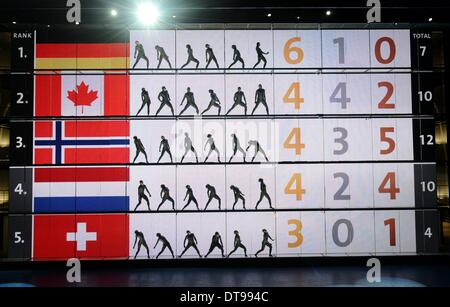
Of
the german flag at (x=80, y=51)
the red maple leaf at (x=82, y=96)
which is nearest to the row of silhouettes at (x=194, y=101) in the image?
the german flag at (x=80, y=51)

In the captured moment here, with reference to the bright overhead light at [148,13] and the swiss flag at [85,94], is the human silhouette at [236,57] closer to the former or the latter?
the bright overhead light at [148,13]

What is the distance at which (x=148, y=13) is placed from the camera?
214 inches

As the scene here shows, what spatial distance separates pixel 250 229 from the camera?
5.63 m

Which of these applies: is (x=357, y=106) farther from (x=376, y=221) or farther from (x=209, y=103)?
(x=209, y=103)

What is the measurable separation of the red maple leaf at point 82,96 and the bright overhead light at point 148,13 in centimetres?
149

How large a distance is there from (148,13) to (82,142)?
2.44 m

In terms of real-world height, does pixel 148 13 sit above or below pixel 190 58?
above

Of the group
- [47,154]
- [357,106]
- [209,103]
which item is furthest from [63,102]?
[357,106]

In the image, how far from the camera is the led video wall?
5.57 meters

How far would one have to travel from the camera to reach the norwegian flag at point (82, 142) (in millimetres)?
5562

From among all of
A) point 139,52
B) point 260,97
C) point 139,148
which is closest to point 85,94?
point 139,52

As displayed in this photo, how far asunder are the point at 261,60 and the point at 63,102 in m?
3.48

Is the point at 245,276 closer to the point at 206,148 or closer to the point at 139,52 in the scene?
the point at 206,148
